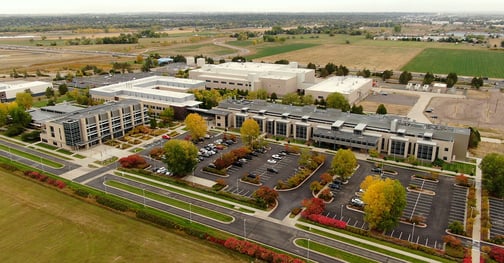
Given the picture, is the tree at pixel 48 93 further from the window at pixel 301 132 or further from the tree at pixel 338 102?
the tree at pixel 338 102

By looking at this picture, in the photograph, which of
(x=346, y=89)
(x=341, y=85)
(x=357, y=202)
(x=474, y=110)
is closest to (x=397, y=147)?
(x=357, y=202)

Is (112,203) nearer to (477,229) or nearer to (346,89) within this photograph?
(477,229)

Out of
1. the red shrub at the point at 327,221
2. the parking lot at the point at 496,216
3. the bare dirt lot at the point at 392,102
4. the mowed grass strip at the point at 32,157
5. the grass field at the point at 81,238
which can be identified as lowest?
the grass field at the point at 81,238

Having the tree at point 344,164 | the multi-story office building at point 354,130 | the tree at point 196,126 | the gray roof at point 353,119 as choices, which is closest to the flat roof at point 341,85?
the gray roof at point 353,119

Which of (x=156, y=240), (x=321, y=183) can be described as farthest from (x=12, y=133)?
(x=321, y=183)

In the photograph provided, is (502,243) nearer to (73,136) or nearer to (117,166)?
(117,166)
